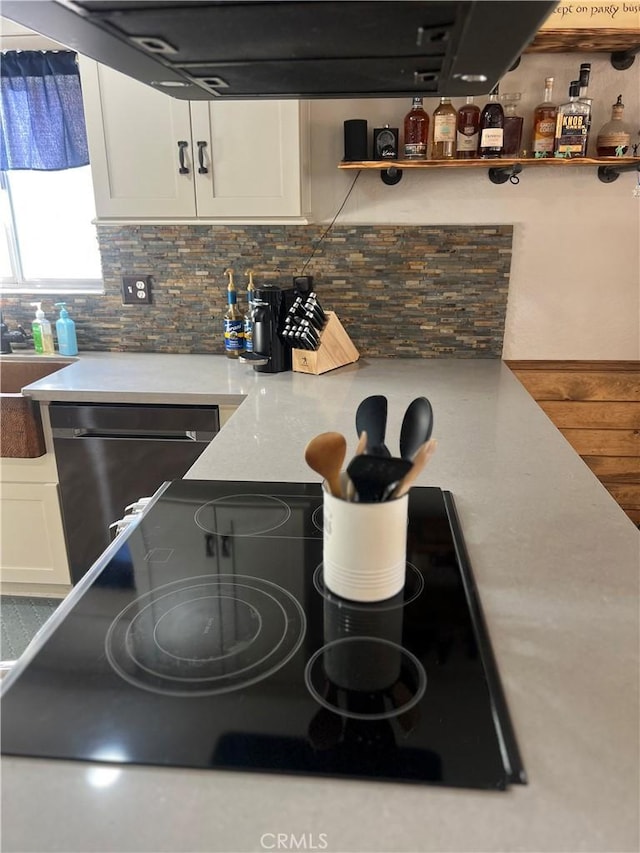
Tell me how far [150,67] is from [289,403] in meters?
1.04

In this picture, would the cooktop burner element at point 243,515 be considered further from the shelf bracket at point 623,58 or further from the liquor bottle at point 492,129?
the shelf bracket at point 623,58

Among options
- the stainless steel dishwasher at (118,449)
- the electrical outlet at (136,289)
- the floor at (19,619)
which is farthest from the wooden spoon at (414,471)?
the electrical outlet at (136,289)

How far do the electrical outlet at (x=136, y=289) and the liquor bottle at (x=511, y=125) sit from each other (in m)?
1.43

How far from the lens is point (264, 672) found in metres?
0.76

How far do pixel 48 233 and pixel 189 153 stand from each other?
0.97m

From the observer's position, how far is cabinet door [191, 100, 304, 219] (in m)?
2.10

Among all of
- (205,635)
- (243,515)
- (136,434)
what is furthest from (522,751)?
(136,434)

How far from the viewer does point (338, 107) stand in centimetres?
229

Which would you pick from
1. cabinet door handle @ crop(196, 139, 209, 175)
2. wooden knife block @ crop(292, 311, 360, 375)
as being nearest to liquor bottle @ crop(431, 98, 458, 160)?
wooden knife block @ crop(292, 311, 360, 375)

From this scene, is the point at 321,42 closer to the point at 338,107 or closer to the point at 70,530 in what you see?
the point at 338,107

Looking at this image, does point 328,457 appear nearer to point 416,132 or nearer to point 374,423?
point 374,423

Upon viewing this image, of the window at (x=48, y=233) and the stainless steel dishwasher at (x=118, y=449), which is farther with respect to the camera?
the window at (x=48, y=233)

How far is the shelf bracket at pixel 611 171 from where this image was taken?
7.30ft

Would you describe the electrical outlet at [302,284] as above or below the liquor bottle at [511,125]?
below
